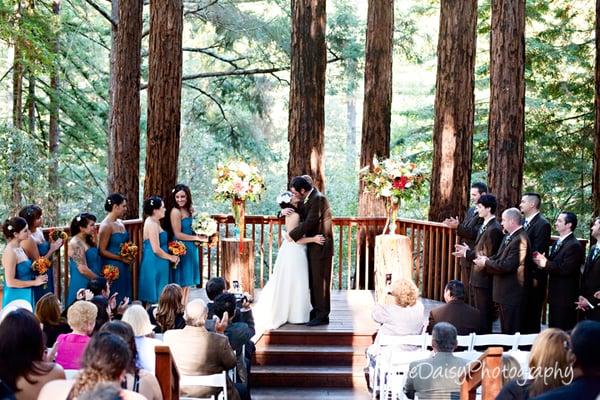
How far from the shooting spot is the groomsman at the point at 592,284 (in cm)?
777

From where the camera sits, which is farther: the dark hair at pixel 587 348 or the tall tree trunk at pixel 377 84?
the tall tree trunk at pixel 377 84

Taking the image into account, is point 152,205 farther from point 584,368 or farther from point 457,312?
point 584,368

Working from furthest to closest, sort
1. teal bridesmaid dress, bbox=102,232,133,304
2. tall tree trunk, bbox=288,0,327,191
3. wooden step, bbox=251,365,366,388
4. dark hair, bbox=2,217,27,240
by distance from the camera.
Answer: tall tree trunk, bbox=288,0,327,191
teal bridesmaid dress, bbox=102,232,133,304
wooden step, bbox=251,365,366,388
dark hair, bbox=2,217,27,240

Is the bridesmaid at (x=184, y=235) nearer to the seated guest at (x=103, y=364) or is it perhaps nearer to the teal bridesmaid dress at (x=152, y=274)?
the teal bridesmaid dress at (x=152, y=274)

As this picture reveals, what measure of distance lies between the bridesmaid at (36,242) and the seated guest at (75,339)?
2732 millimetres

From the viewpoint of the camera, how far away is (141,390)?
4484 mm

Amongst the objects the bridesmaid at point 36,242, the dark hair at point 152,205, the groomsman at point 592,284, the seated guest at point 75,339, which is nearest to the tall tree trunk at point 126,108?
the dark hair at point 152,205

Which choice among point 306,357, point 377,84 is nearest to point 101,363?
point 306,357

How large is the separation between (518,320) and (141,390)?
4948 millimetres

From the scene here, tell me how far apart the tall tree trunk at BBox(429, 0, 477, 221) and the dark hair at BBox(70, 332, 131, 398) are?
8.37 m

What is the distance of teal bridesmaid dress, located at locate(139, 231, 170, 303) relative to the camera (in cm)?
958

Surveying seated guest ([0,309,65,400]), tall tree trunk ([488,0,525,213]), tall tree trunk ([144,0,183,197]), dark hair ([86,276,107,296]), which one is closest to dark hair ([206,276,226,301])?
dark hair ([86,276,107,296])

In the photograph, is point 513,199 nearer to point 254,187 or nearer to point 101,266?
point 254,187

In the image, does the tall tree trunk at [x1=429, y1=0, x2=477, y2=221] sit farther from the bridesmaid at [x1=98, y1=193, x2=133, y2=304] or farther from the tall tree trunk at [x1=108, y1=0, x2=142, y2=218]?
the tall tree trunk at [x1=108, y1=0, x2=142, y2=218]
